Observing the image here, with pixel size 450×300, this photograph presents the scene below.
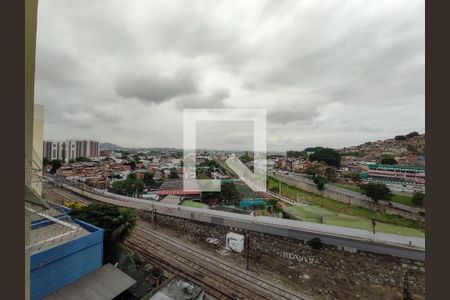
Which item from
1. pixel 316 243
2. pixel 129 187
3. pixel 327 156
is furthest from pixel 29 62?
pixel 327 156

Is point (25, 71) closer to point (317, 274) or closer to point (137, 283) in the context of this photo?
point (137, 283)

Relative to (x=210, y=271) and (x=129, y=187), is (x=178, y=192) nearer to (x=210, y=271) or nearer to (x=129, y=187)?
(x=129, y=187)

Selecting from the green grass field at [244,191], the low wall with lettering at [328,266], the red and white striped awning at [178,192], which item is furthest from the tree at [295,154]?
the low wall with lettering at [328,266]

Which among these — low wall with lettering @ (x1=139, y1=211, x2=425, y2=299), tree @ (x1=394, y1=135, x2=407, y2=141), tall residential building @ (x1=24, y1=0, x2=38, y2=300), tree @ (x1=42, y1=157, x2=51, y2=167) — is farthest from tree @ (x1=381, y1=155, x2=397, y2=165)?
tree @ (x1=42, y1=157, x2=51, y2=167)

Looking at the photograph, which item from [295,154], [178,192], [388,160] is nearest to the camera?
[178,192]

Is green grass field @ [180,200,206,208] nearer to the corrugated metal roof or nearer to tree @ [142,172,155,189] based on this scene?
tree @ [142,172,155,189]

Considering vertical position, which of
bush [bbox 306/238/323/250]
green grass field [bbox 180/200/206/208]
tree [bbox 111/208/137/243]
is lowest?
bush [bbox 306/238/323/250]
